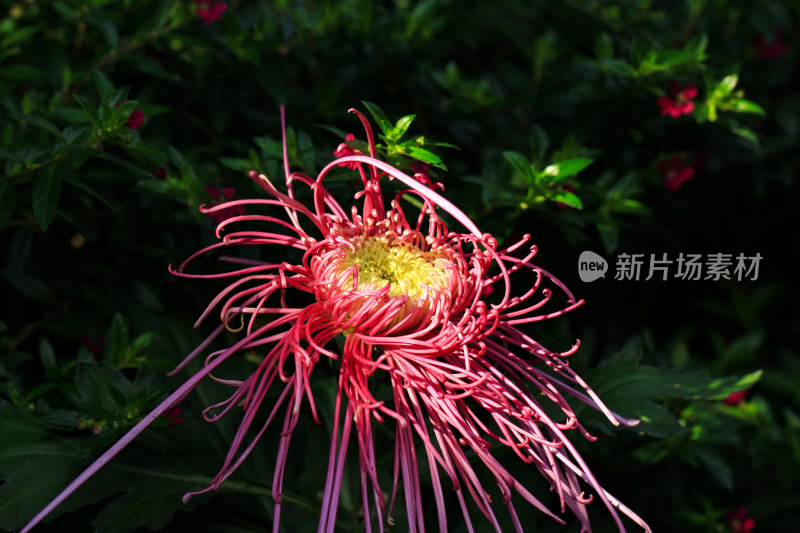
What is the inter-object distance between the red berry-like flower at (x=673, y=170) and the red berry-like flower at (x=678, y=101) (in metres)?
0.14

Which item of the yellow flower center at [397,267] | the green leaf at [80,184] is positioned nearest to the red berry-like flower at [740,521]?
the yellow flower center at [397,267]

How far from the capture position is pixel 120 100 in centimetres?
112

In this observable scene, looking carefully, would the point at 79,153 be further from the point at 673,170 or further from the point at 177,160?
the point at 673,170

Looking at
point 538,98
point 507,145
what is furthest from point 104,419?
point 538,98

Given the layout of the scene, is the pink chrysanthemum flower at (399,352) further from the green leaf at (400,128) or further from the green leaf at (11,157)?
the green leaf at (11,157)

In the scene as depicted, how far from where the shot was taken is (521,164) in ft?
4.03

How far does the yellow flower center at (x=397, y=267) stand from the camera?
94 centimetres

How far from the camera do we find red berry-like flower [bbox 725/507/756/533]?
1.61m

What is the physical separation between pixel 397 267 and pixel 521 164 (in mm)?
371

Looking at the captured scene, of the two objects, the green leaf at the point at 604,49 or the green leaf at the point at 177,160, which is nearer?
the green leaf at the point at 177,160

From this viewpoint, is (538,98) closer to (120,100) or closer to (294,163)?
(294,163)

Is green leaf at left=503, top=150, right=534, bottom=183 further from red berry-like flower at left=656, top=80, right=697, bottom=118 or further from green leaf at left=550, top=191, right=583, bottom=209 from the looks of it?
red berry-like flower at left=656, top=80, right=697, bottom=118

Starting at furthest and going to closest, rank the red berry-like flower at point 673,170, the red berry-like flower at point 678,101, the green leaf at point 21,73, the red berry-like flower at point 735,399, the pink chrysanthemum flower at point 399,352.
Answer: the red berry-like flower at point 735,399 → the red berry-like flower at point 673,170 → the red berry-like flower at point 678,101 → the green leaf at point 21,73 → the pink chrysanthemum flower at point 399,352

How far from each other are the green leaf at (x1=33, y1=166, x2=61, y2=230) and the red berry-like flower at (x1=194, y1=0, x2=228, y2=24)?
49 centimetres
